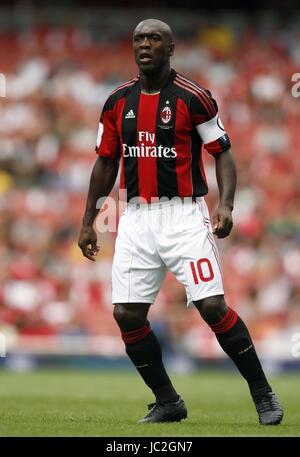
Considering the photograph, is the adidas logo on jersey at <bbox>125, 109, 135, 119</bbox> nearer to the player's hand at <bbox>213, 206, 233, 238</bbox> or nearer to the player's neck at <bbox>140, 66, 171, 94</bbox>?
the player's neck at <bbox>140, 66, 171, 94</bbox>

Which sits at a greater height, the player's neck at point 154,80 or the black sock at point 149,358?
the player's neck at point 154,80

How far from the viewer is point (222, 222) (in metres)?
6.62

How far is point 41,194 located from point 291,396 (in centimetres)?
894

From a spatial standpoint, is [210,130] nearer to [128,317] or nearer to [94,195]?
[94,195]

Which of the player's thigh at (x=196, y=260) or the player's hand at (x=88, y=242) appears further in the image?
the player's hand at (x=88, y=242)

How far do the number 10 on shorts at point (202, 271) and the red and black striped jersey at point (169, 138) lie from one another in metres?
0.43

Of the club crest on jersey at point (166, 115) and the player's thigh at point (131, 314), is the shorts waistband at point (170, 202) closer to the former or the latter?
the club crest on jersey at point (166, 115)

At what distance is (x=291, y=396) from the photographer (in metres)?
10.3

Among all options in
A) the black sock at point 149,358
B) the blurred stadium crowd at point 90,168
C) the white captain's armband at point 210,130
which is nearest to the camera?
the white captain's armband at point 210,130

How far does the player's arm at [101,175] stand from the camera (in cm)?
713

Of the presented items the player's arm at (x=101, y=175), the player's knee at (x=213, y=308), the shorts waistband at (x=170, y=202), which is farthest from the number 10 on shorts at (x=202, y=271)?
the player's arm at (x=101, y=175)
